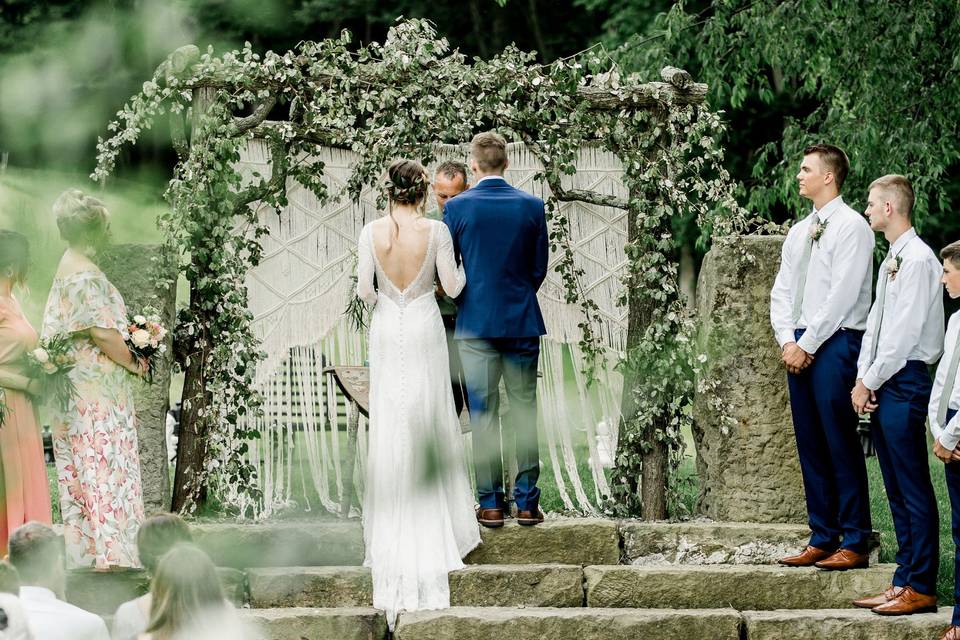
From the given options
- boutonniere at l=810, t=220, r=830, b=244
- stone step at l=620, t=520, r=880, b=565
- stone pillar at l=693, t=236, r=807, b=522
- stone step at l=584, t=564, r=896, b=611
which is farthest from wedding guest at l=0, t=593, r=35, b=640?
stone pillar at l=693, t=236, r=807, b=522

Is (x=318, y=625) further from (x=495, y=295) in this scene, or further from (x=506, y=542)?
(x=495, y=295)

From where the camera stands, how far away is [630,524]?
5309 millimetres

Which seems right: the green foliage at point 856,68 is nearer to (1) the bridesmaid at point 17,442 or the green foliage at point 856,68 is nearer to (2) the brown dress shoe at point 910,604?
(2) the brown dress shoe at point 910,604

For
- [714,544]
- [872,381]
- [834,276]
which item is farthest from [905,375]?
[714,544]

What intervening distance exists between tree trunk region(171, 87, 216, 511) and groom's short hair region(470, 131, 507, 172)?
1.44m

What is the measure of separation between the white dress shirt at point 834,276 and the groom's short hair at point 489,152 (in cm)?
125

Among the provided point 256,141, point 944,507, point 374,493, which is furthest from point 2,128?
point 944,507

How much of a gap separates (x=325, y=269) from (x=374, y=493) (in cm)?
151

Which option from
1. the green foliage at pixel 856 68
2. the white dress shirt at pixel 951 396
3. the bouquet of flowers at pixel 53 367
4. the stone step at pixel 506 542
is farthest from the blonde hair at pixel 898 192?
the green foliage at pixel 856 68

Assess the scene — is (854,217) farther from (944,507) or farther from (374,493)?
(944,507)

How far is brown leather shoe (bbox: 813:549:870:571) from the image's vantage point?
15.6 feet

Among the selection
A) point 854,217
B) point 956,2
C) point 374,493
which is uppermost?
point 956,2

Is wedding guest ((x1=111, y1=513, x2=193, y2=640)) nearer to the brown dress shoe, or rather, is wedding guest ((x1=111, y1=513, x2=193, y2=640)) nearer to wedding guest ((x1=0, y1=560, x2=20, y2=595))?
wedding guest ((x1=0, y1=560, x2=20, y2=595))

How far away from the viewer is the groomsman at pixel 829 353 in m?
4.73
